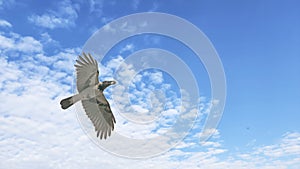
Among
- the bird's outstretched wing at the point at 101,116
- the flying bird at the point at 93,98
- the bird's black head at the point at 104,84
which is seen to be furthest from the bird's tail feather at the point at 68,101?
the bird's outstretched wing at the point at 101,116

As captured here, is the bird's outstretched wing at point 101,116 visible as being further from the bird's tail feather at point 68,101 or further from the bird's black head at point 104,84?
the bird's tail feather at point 68,101

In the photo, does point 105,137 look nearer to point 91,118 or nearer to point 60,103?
Result: point 91,118

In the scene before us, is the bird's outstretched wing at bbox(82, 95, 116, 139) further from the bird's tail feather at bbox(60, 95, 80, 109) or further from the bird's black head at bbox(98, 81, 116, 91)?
the bird's tail feather at bbox(60, 95, 80, 109)

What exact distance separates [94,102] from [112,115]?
72.7 inches

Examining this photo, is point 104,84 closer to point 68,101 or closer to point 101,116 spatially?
point 68,101

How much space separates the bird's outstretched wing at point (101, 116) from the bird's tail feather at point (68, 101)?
2006 mm

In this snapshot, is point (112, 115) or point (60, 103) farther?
point (112, 115)

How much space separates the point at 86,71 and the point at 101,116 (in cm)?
477

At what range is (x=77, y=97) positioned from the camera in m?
27.7

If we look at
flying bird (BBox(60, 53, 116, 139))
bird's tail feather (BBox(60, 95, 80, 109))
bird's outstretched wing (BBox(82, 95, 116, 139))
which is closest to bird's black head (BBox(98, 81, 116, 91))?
flying bird (BBox(60, 53, 116, 139))

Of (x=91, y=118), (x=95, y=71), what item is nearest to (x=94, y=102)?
(x=91, y=118)

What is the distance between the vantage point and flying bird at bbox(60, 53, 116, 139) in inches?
1071

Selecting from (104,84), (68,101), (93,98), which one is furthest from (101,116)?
(68,101)

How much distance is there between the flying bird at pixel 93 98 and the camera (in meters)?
27.2
